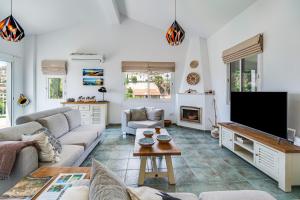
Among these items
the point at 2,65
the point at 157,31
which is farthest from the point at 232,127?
the point at 2,65

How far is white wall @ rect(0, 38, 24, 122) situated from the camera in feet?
17.2

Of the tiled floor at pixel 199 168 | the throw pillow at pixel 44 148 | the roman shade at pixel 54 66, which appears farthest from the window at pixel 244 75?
the roman shade at pixel 54 66

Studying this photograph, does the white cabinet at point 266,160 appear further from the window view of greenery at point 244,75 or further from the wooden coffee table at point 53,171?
the wooden coffee table at point 53,171

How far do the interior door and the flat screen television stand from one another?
6.27 meters

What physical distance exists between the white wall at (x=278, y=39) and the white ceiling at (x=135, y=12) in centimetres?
35

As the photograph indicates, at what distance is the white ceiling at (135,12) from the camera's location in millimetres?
4023

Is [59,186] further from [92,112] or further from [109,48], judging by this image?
[109,48]

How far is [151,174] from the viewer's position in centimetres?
248

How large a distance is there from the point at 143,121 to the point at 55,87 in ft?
11.6

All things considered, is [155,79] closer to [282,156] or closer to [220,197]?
[282,156]

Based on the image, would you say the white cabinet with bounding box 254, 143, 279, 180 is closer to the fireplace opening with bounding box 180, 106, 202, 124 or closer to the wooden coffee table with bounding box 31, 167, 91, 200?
the wooden coffee table with bounding box 31, 167, 91, 200

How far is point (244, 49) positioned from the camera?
3699 millimetres

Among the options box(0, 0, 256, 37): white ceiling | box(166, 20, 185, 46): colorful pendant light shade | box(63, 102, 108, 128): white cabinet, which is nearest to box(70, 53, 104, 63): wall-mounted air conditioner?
box(0, 0, 256, 37): white ceiling

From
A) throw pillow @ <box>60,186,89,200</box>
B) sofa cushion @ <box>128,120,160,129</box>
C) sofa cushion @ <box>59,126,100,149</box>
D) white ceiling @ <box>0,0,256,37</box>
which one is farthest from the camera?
sofa cushion @ <box>128,120,160,129</box>
